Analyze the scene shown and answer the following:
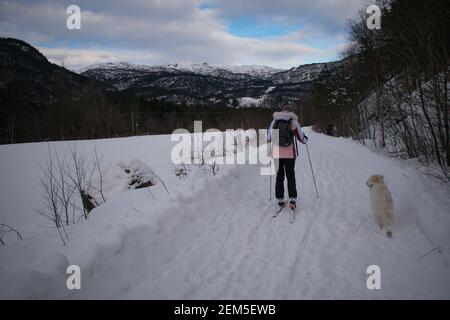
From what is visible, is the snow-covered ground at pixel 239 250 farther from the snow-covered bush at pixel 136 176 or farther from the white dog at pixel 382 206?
the snow-covered bush at pixel 136 176

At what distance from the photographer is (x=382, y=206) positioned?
3912 mm

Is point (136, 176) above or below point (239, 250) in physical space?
above

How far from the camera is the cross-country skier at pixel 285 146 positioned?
5.19 metres

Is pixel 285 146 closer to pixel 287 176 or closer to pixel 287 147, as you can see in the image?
pixel 287 147

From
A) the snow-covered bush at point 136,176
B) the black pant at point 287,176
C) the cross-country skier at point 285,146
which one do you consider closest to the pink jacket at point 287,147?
the cross-country skier at point 285,146

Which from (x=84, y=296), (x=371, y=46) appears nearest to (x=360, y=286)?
(x=84, y=296)

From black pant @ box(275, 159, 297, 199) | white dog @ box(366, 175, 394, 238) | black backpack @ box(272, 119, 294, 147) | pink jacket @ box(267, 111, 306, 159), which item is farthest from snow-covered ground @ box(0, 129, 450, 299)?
black backpack @ box(272, 119, 294, 147)

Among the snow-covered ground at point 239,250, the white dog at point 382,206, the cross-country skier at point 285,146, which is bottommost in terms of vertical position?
the snow-covered ground at point 239,250

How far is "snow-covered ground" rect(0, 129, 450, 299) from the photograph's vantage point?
9.00 ft

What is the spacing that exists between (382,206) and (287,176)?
1.84 meters

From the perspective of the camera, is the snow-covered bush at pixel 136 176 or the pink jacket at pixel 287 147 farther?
the snow-covered bush at pixel 136 176

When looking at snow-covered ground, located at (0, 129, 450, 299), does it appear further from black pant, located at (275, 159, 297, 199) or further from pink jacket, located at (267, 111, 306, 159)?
pink jacket, located at (267, 111, 306, 159)

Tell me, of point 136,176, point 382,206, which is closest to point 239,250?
point 382,206

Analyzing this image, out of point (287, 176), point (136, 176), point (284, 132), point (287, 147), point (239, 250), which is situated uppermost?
point (284, 132)
